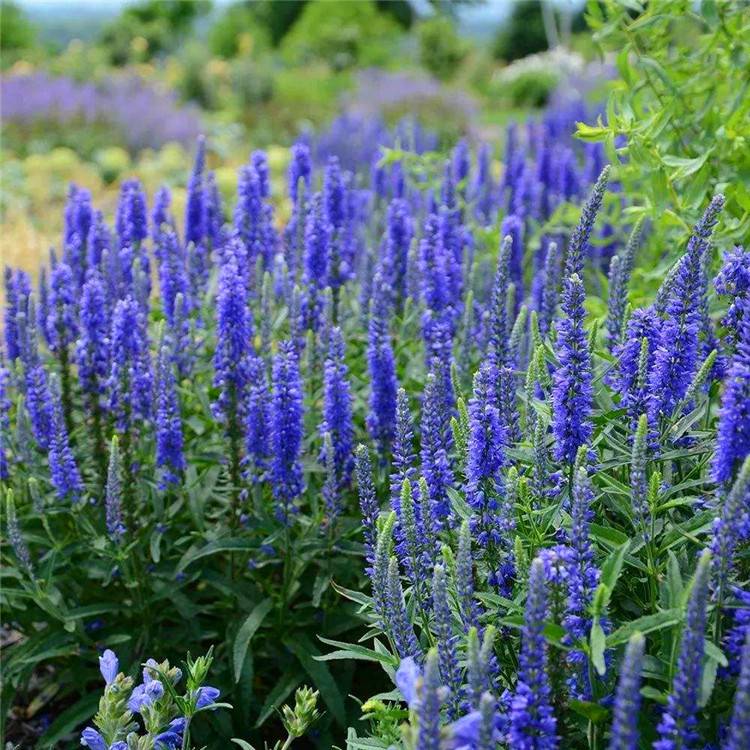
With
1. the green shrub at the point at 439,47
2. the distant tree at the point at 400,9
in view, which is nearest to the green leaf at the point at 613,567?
the green shrub at the point at 439,47

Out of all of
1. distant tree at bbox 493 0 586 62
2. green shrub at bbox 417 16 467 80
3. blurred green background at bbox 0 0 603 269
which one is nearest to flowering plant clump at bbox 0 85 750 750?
blurred green background at bbox 0 0 603 269

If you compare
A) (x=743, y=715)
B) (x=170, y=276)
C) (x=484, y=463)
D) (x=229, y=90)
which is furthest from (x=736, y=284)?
(x=229, y=90)

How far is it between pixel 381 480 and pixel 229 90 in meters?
21.4

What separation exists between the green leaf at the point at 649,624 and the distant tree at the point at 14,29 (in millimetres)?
33721

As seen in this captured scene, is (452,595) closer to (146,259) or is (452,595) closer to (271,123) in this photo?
(146,259)

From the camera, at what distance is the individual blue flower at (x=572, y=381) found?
7.79 ft

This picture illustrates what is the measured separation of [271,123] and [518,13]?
75.1 feet

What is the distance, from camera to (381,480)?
3619 mm

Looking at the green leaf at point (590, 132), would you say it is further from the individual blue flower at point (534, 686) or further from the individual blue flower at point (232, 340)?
Answer: the individual blue flower at point (534, 686)

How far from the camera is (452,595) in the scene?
2424mm

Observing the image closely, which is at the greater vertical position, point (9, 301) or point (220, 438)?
point (9, 301)

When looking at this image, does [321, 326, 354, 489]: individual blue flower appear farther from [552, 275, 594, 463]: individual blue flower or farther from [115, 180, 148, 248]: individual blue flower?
[115, 180, 148, 248]: individual blue flower

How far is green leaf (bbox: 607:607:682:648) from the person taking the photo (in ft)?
6.64

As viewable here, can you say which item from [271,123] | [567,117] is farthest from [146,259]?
[271,123]
